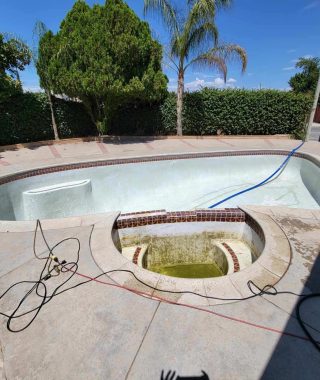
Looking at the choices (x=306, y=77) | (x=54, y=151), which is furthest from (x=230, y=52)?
(x=306, y=77)

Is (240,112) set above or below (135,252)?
above

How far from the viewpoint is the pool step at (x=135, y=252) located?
5085mm

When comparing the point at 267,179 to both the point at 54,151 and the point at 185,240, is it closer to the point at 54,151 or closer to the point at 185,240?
the point at 185,240

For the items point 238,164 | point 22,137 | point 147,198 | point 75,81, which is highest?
point 75,81

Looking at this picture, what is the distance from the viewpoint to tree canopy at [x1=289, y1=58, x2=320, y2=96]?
37.5 metres

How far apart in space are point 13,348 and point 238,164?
1067cm

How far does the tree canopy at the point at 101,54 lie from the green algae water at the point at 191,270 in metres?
8.62

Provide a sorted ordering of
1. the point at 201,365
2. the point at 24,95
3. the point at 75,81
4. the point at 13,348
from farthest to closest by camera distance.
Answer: the point at 24,95 → the point at 75,81 → the point at 13,348 → the point at 201,365

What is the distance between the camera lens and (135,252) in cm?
531

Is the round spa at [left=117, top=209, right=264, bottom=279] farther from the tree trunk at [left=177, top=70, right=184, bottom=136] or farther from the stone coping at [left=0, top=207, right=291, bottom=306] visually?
the tree trunk at [left=177, top=70, right=184, bottom=136]

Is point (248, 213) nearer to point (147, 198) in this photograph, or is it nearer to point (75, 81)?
point (147, 198)

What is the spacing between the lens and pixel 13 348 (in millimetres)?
2621

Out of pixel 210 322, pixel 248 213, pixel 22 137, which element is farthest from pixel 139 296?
pixel 22 137

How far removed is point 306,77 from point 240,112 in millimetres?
32109
